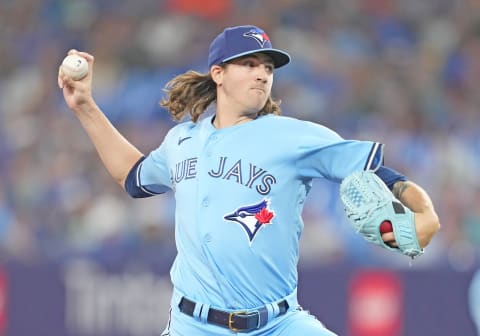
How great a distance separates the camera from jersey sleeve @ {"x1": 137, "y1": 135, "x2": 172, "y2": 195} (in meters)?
5.50

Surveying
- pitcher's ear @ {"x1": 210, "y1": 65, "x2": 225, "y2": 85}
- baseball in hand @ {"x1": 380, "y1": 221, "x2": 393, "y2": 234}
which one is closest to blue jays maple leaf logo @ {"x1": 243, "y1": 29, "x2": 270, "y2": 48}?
pitcher's ear @ {"x1": 210, "y1": 65, "x2": 225, "y2": 85}

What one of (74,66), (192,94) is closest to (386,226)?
(192,94)

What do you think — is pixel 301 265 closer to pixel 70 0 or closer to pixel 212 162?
pixel 212 162

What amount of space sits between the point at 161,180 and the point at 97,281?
3.40m

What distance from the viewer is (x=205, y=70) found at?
1130 centimetres

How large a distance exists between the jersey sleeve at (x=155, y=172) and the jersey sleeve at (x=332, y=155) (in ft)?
2.63

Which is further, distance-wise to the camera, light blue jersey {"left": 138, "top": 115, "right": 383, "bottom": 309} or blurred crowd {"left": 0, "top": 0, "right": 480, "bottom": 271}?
blurred crowd {"left": 0, "top": 0, "right": 480, "bottom": 271}

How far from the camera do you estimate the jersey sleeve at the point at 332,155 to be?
4.69m

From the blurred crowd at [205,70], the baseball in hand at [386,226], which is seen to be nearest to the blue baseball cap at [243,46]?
the baseball in hand at [386,226]

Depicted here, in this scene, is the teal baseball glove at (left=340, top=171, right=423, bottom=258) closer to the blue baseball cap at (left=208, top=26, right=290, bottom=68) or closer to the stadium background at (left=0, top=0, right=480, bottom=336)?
the blue baseball cap at (left=208, top=26, right=290, bottom=68)

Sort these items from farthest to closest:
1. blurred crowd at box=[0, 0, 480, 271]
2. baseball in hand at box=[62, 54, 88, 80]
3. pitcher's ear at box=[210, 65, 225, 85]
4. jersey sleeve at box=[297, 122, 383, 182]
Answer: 1. blurred crowd at box=[0, 0, 480, 271]
2. baseball in hand at box=[62, 54, 88, 80]
3. pitcher's ear at box=[210, 65, 225, 85]
4. jersey sleeve at box=[297, 122, 383, 182]

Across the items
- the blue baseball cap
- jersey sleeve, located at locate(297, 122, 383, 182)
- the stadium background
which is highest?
the blue baseball cap

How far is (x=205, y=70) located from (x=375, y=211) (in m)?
6.97

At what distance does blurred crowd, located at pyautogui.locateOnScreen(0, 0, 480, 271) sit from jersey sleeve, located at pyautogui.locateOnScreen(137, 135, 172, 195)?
3.16m
